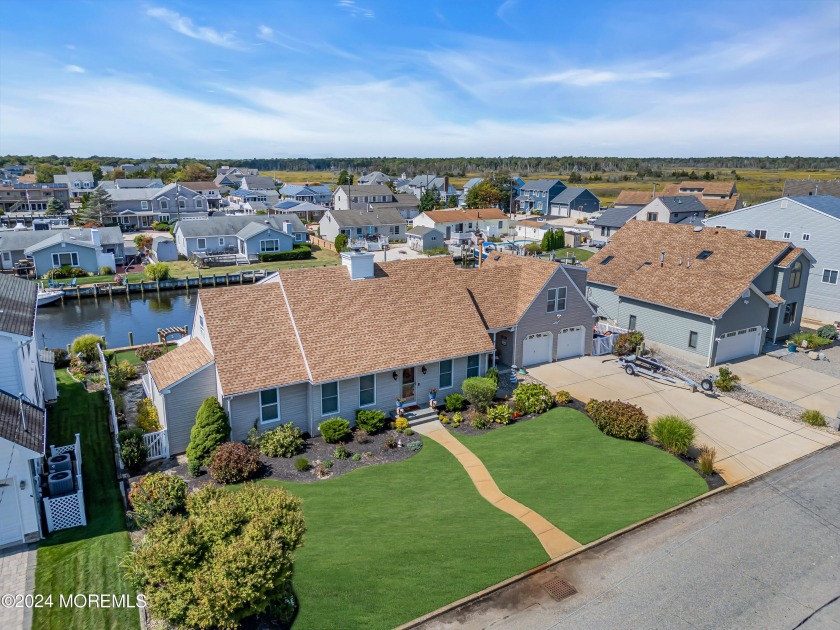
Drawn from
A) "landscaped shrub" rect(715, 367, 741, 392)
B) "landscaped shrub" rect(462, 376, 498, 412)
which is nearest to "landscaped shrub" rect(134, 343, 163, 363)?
"landscaped shrub" rect(462, 376, 498, 412)

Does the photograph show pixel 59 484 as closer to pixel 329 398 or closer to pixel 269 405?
pixel 269 405

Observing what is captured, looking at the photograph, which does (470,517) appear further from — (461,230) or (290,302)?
(461,230)

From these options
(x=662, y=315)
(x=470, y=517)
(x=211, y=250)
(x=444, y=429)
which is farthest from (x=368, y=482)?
(x=211, y=250)

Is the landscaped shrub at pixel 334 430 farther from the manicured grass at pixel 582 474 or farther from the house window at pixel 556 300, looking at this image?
the house window at pixel 556 300

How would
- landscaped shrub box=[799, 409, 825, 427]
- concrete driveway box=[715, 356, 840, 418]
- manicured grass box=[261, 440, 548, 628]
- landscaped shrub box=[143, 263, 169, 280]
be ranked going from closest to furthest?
manicured grass box=[261, 440, 548, 628] < landscaped shrub box=[799, 409, 825, 427] < concrete driveway box=[715, 356, 840, 418] < landscaped shrub box=[143, 263, 169, 280]

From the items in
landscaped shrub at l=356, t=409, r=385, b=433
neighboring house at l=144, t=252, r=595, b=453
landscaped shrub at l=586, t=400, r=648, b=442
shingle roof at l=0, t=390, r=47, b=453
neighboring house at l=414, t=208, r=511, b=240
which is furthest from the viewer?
neighboring house at l=414, t=208, r=511, b=240

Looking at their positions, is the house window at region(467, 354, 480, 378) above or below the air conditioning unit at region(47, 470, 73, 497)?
above

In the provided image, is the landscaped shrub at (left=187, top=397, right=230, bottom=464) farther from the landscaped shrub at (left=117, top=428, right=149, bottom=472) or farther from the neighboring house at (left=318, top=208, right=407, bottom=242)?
the neighboring house at (left=318, top=208, right=407, bottom=242)

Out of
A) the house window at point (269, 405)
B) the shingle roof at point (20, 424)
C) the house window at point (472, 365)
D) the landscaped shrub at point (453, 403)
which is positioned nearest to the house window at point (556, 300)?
the house window at point (472, 365)
